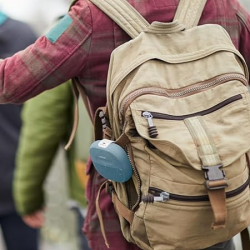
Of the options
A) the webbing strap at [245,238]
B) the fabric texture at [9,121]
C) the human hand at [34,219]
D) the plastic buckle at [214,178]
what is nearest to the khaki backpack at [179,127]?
the plastic buckle at [214,178]

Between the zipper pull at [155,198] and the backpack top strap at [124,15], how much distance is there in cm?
46

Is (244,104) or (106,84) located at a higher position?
(106,84)

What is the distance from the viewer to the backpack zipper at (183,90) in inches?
65.8

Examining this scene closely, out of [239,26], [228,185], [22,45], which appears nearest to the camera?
[228,185]

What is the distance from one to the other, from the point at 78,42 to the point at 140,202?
1.58ft

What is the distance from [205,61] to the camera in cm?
177

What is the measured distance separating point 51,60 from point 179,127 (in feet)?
1.40

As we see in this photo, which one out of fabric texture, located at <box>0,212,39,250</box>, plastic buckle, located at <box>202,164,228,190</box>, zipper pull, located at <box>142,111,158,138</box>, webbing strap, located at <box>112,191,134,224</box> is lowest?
fabric texture, located at <box>0,212,39,250</box>

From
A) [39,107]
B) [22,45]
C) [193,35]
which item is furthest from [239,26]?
[22,45]

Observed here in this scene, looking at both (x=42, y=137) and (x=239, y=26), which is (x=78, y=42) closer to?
(x=239, y=26)

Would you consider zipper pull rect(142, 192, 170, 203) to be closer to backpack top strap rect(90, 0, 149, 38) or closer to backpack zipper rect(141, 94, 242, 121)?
backpack zipper rect(141, 94, 242, 121)

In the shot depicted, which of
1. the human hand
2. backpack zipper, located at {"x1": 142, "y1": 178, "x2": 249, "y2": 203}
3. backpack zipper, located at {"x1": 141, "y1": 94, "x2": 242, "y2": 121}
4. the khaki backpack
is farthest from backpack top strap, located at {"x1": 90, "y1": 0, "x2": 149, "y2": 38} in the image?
the human hand

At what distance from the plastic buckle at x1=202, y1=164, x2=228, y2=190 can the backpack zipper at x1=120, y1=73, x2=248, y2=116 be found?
0.24 m

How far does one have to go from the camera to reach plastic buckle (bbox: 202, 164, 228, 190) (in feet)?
5.23
